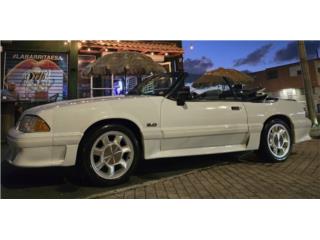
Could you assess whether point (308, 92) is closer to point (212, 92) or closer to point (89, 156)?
point (212, 92)

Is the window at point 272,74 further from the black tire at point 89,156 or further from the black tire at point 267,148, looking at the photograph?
the black tire at point 89,156

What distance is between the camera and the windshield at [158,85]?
3551mm

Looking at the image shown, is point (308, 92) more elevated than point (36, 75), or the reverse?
Result: point (36, 75)

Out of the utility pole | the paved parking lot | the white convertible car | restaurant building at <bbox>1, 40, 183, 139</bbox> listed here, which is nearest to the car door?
the white convertible car

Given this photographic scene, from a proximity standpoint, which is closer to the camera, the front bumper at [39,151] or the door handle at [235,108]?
the front bumper at [39,151]

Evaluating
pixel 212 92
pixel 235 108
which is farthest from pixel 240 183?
pixel 212 92

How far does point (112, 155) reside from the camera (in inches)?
117

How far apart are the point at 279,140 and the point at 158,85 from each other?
80.1 inches

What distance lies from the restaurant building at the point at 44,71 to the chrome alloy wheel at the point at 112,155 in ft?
18.4

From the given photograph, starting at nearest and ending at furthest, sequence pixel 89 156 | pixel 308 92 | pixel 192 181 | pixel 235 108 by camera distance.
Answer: pixel 89 156 → pixel 192 181 → pixel 235 108 → pixel 308 92

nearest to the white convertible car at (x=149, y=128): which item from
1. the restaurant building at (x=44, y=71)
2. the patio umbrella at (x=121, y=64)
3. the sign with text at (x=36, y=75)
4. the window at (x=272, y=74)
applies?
the patio umbrella at (x=121, y=64)

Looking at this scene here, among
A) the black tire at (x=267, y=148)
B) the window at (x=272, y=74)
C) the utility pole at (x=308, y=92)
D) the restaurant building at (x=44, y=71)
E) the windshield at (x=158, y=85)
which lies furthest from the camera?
the window at (x=272, y=74)

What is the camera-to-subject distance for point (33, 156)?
105 inches

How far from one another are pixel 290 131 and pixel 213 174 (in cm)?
166
